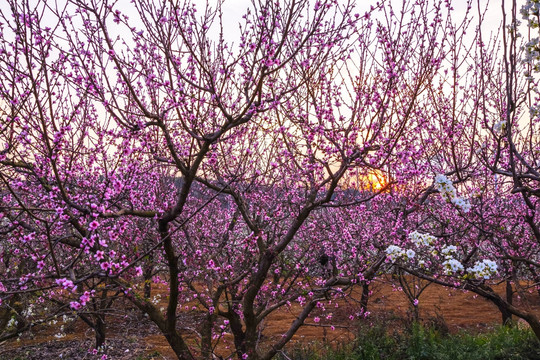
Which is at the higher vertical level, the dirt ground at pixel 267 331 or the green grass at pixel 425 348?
the dirt ground at pixel 267 331

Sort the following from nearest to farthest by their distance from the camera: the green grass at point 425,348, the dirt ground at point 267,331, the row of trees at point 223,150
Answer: the row of trees at point 223,150
the green grass at point 425,348
the dirt ground at point 267,331

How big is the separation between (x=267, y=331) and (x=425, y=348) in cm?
637

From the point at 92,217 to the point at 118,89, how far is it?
3091mm

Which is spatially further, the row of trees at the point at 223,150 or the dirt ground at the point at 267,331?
the dirt ground at the point at 267,331

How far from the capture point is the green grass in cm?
782

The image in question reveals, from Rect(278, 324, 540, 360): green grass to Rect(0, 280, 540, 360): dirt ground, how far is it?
723mm

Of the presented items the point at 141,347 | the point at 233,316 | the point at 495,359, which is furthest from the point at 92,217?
the point at 141,347

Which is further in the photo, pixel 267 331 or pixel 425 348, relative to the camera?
pixel 267 331

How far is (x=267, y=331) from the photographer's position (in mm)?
13523

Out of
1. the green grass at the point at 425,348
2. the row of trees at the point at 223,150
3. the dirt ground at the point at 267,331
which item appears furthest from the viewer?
the dirt ground at the point at 267,331

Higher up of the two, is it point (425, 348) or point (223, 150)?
point (223, 150)

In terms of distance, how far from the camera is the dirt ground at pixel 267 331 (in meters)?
11.2

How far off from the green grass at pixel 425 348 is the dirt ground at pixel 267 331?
0.72 meters

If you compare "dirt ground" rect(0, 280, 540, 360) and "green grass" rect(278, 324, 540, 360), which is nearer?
"green grass" rect(278, 324, 540, 360)
